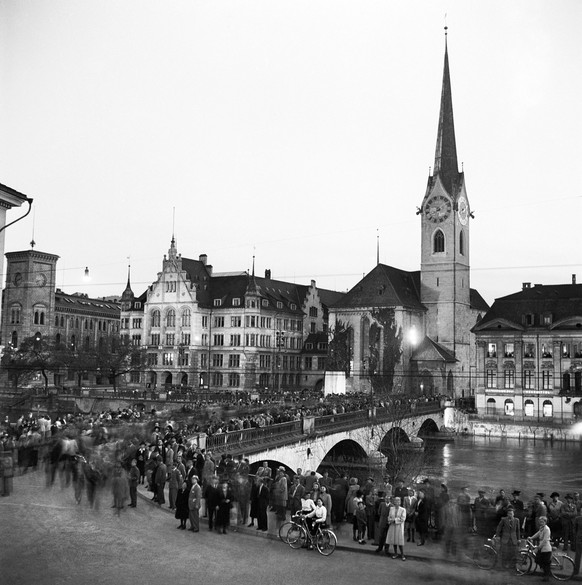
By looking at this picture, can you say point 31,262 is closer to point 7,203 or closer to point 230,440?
point 230,440

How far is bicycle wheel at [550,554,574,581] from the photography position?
1617 centimetres

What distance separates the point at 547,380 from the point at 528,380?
2.11 m

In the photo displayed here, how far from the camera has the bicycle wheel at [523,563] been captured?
16.4 m

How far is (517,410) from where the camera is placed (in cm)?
8175

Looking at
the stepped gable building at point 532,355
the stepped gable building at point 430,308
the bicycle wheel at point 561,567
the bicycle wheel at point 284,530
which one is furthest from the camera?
the stepped gable building at point 430,308

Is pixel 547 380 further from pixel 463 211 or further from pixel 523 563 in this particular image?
pixel 523 563

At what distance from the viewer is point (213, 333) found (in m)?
98.2

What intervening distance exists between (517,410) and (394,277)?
970 inches

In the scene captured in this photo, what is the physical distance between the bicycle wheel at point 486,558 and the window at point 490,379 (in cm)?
7065

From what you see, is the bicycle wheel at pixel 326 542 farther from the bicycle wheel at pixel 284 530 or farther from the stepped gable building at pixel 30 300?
the stepped gable building at pixel 30 300

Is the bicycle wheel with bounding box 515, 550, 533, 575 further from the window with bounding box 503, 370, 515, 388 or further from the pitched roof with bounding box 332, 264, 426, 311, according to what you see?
the pitched roof with bounding box 332, 264, 426, 311

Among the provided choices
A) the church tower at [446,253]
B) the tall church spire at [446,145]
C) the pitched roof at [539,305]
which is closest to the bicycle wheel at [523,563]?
the pitched roof at [539,305]

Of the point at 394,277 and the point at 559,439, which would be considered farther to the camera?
the point at 394,277

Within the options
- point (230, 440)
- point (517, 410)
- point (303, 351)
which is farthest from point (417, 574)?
point (303, 351)
